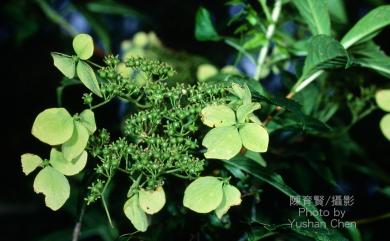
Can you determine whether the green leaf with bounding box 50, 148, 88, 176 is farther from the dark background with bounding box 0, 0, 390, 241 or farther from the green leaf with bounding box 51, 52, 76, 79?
the dark background with bounding box 0, 0, 390, 241

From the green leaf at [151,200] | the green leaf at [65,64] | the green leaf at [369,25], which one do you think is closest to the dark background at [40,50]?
the green leaf at [369,25]

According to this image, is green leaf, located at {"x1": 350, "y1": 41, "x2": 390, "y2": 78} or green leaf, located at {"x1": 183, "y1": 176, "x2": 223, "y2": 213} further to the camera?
green leaf, located at {"x1": 350, "y1": 41, "x2": 390, "y2": 78}

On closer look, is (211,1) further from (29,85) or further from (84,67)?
(84,67)

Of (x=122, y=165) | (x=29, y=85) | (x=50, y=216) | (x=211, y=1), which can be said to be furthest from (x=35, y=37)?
(x=122, y=165)

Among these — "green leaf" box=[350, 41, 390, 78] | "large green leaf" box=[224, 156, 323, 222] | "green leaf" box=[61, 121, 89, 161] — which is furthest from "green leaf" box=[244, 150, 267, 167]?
"green leaf" box=[61, 121, 89, 161]

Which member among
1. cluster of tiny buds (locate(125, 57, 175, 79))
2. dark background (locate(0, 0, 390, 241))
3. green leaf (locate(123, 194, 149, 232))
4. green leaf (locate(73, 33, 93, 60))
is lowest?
green leaf (locate(123, 194, 149, 232))

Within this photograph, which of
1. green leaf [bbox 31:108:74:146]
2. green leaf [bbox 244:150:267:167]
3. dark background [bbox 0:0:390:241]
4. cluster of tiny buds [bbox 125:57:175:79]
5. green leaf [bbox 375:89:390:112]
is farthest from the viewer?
dark background [bbox 0:0:390:241]

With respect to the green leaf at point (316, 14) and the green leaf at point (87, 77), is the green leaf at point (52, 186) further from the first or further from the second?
the green leaf at point (316, 14)
